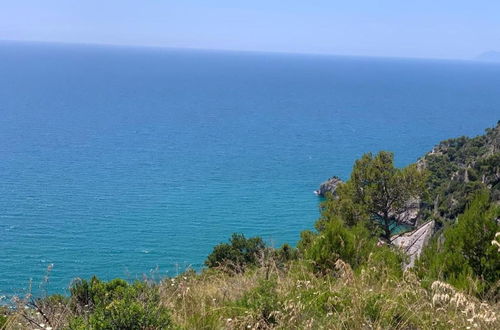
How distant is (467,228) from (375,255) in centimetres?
139

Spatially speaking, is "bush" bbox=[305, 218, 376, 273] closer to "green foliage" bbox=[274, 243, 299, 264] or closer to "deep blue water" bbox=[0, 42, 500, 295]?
"deep blue water" bbox=[0, 42, 500, 295]

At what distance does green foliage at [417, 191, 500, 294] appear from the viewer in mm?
6934

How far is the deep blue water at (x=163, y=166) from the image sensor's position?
4194 cm

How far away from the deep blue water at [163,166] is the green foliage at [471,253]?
8.55 ft

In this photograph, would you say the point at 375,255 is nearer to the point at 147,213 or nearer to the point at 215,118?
the point at 147,213

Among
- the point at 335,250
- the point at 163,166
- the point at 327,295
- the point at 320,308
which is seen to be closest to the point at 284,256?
the point at 335,250

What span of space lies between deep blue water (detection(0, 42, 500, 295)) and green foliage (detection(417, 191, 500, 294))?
2.61 meters

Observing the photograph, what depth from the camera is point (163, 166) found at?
229ft

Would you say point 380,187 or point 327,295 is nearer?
point 327,295

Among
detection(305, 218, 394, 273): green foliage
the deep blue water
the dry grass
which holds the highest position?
the dry grass

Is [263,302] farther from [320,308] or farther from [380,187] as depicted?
[380,187]

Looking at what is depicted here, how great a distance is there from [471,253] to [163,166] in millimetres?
64060

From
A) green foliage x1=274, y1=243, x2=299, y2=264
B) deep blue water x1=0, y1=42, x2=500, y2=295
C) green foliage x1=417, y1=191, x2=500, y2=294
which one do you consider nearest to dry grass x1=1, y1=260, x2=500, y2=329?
green foliage x1=417, y1=191, x2=500, y2=294

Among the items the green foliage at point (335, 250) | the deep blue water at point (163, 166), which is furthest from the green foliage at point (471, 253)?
the deep blue water at point (163, 166)
